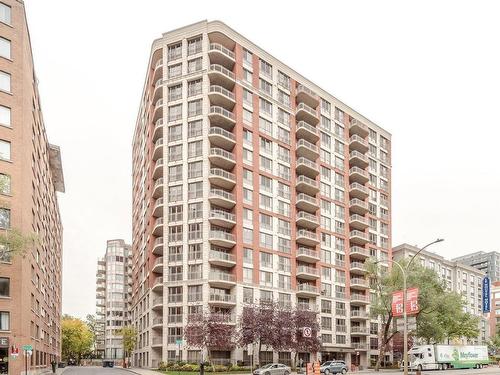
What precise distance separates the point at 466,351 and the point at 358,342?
19.5 meters

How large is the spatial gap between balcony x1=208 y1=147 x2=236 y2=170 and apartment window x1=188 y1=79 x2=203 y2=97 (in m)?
8.71

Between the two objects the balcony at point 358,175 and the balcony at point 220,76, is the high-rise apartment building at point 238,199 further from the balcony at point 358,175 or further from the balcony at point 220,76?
the balcony at point 358,175

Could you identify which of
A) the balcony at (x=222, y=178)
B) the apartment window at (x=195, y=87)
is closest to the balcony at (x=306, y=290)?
the balcony at (x=222, y=178)

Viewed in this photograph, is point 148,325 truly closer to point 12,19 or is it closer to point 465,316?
point 12,19

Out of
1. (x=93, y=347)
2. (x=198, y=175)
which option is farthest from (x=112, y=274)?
(x=198, y=175)

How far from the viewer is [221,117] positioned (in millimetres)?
73625

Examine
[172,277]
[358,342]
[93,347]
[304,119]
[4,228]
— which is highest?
[304,119]

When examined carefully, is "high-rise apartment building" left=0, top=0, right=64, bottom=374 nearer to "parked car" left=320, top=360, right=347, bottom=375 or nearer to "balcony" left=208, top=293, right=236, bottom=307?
"balcony" left=208, top=293, right=236, bottom=307

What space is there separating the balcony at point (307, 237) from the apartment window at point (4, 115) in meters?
44.9

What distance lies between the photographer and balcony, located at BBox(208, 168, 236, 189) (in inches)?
2822

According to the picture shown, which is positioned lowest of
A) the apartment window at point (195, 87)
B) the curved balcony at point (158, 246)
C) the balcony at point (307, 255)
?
the balcony at point (307, 255)

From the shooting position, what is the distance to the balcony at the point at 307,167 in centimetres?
8425

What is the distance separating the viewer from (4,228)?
47.7 m

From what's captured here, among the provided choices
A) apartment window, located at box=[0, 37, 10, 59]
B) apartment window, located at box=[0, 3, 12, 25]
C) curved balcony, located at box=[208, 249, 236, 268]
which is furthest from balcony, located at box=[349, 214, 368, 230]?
apartment window, located at box=[0, 3, 12, 25]
